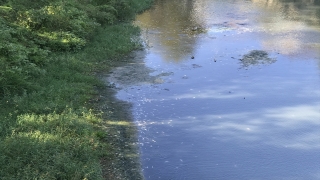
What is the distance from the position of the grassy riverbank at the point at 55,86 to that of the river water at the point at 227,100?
0.96 m

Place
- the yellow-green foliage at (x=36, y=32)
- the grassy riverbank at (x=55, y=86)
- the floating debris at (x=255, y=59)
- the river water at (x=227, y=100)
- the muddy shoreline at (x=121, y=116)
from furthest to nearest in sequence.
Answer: the floating debris at (x=255, y=59) < the yellow-green foliage at (x=36, y=32) < the river water at (x=227, y=100) < the muddy shoreline at (x=121, y=116) < the grassy riverbank at (x=55, y=86)

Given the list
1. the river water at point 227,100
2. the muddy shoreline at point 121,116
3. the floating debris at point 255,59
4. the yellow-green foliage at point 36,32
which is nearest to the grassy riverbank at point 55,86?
the yellow-green foliage at point 36,32

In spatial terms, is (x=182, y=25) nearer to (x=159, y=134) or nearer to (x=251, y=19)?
(x=251, y=19)

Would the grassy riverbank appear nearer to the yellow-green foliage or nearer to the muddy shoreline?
the yellow-green foliage

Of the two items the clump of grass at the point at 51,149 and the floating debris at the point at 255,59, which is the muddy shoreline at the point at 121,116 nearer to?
the clump of grass at the point at 51,149

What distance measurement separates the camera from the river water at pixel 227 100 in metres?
8.02

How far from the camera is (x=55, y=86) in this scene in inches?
420

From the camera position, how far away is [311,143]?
29.1 ft

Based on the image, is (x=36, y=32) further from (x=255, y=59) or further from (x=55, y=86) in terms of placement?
(x=255, y=59)

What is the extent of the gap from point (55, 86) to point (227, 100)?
4537 mm

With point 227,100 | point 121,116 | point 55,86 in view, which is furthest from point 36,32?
point 227,100

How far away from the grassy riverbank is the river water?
96cm

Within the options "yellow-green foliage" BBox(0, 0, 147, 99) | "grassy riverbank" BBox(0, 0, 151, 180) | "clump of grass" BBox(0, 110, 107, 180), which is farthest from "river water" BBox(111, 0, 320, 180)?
"yellow-green foliage" BBox(0, 0, 147, 99)

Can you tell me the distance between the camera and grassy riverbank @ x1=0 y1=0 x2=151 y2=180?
6791 millimetres
